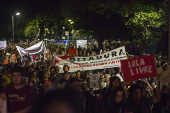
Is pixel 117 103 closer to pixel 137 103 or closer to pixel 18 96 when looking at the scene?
pixel 137 103

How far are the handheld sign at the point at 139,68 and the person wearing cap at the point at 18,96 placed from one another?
9.70ft

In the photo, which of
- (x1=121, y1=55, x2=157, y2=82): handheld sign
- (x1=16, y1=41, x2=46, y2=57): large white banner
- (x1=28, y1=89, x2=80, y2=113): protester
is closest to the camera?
(x1=28, y1=89, x2=80, y2=113): protester

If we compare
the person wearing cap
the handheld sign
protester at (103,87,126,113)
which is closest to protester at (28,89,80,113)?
the person wearing cap

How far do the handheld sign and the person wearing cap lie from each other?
9.70 ft

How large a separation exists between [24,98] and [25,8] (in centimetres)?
133

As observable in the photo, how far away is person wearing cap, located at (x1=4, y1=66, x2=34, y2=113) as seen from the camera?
4148 millimetres

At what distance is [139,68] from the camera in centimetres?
653

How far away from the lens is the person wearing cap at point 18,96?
13.6ft

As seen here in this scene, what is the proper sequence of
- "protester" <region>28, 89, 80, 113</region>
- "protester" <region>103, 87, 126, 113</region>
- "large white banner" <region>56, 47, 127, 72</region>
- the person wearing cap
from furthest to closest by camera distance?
"large white banner" <region>56, 47, 127, 72</region>, "protester" <region>103, 87, 126, 113</region>, the person wearing cap, "protester" <region>28, 89, 80, 113</region>

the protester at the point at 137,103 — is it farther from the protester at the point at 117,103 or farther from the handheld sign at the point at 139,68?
the handheld sign at the point at 139,68

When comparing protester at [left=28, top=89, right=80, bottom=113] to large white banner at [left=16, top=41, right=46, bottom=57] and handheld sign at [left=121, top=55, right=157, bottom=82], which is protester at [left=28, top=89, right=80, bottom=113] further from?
large white banner at [left=16, top=41, right=46, bottom=57]

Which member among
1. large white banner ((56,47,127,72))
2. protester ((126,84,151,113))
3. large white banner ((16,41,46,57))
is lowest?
protester ((126,84,151,113))

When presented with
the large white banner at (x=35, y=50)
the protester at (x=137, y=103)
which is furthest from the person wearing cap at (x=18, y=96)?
the large white banner at (x=35, y=50)

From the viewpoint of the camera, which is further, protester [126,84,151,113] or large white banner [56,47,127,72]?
large white banner [56,47,127,72]
